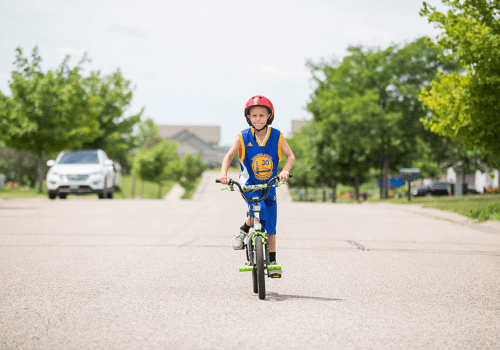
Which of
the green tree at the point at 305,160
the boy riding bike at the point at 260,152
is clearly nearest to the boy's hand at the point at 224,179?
the boy riding bike at the point at 260,152

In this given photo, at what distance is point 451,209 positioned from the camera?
56.1ft

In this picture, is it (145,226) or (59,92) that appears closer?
(145,226)

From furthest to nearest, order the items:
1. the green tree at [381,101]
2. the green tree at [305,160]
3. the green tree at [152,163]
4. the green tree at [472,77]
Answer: the green tree at [152,163] < the green tree at [305,160] < the green tree at [381,101] < the green tree at [472,77]

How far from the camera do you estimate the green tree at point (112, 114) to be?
37659 mm

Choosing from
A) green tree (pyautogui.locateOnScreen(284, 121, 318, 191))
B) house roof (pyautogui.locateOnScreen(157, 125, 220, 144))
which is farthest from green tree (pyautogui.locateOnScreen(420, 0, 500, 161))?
house roof (pyautogui.locateOnScreen(157, 125, 220, 144))

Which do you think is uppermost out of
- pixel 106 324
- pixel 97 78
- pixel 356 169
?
pixel 97 78

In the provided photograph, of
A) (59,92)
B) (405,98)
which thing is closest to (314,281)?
(59,92)

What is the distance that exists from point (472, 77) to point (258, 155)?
1112cm

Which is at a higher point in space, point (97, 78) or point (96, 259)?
point (97, 78)

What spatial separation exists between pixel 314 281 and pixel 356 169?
36.1 metres

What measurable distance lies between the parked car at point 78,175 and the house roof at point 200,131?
107m

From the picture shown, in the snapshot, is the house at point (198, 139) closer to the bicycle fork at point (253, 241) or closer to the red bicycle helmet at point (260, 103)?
the red bicycle helmet at point (260, 103)

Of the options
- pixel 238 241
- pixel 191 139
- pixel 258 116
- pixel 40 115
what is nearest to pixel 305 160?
pixel 40 115

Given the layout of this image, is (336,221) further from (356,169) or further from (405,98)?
(356,169)
